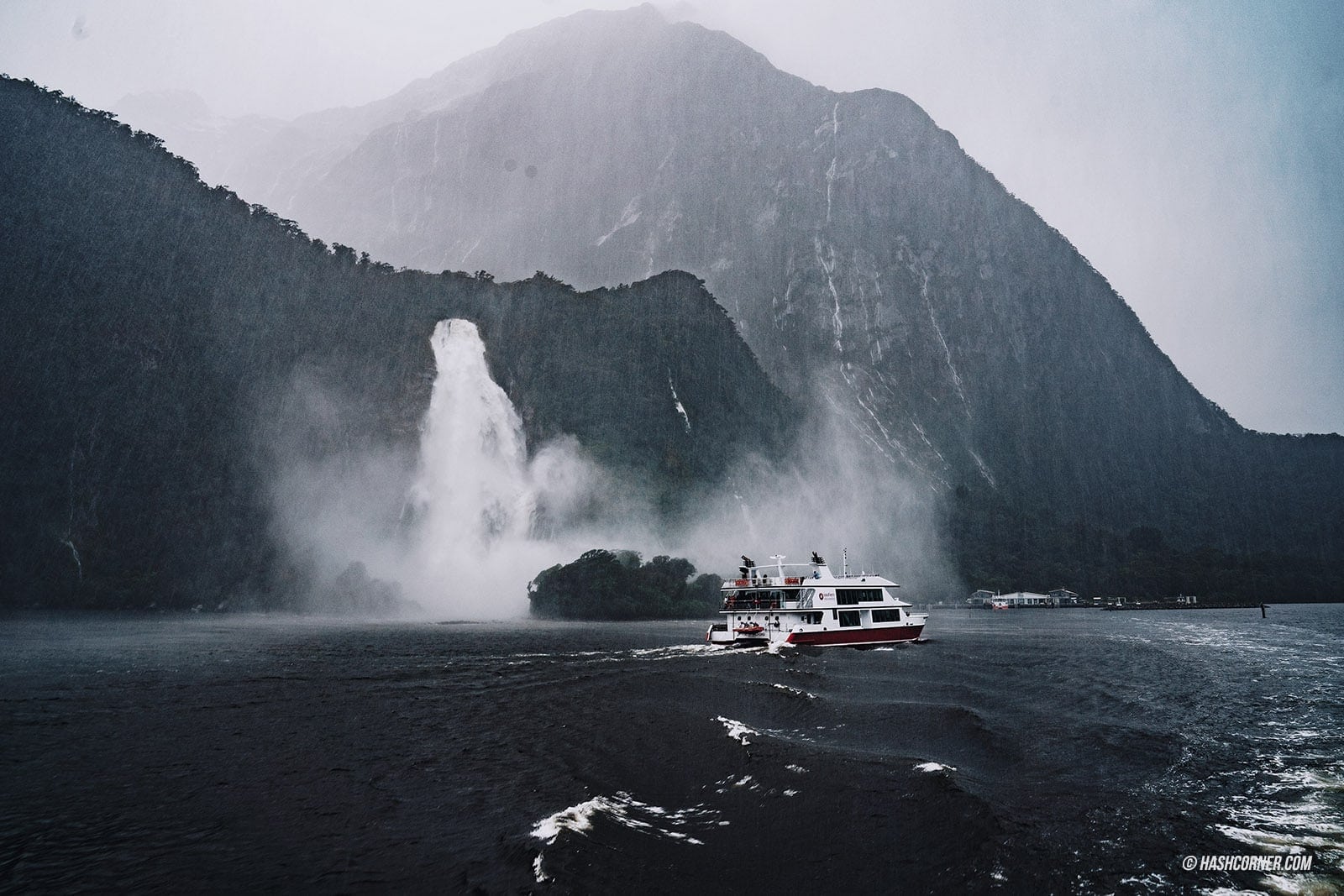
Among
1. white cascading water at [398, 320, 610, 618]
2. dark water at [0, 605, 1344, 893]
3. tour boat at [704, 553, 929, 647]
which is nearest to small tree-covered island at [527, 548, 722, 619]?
white cascading water at [398, 320, 610, 618]

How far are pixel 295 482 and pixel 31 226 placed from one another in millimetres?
64789

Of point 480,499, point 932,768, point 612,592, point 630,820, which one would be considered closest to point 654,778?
point 630,820

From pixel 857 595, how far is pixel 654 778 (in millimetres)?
39920

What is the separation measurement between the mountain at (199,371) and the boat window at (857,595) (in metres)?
85.5

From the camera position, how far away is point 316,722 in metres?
23.3

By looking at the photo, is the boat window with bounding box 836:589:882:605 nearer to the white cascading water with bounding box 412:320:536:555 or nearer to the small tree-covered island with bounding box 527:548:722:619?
the small tree-covered island with bounding box 527:548:722:619

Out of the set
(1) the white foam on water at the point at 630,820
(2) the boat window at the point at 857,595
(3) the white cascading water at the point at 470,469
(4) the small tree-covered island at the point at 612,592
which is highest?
(3) the white cascading water at the point at 470,469

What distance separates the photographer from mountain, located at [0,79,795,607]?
103 meters

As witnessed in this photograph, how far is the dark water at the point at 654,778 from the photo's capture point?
38.7 feet

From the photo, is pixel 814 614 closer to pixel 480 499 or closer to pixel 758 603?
pixel 758 603

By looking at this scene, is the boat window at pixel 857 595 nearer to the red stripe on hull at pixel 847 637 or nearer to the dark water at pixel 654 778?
the red stripe on hull at pixel 847 637

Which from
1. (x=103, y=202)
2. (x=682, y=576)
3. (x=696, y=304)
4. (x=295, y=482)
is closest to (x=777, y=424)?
(x=696, y=304)

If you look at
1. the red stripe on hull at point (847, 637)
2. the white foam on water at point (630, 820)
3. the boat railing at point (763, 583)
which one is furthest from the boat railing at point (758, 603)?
the white foam on water at point (630, 820)

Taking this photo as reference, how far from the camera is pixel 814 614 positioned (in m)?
52.1
